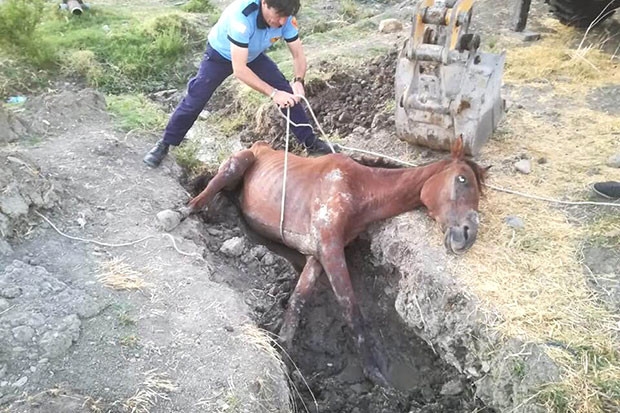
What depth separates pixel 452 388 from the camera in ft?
14.4

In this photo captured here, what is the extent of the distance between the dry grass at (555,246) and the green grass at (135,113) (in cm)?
357

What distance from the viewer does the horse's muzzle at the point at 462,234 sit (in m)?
4.56

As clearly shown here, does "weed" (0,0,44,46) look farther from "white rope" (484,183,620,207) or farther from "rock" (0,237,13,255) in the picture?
"white rope" (484,183,620,207)

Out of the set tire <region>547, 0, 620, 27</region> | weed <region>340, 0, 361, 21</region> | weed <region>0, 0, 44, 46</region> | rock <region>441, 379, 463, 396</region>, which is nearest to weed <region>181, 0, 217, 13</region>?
weed <region>340, 0, 361, 21</region>

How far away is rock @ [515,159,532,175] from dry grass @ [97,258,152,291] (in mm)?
3368

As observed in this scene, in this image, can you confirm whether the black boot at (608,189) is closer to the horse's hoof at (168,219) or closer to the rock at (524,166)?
the rock at (524,166)

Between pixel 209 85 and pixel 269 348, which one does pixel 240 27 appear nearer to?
pixel 209 85

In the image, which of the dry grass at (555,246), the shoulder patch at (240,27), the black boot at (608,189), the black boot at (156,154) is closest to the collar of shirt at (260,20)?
the shoulder patch at (240,27)

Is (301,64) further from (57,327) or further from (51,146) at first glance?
(57,327)

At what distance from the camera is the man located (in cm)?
522

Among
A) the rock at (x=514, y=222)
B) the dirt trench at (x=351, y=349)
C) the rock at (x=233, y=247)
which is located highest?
the rock at (x=514, y=222)

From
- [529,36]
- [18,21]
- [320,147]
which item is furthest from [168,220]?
[529,36]

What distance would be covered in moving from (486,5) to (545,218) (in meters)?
5.87

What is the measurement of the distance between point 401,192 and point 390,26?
4.54m
